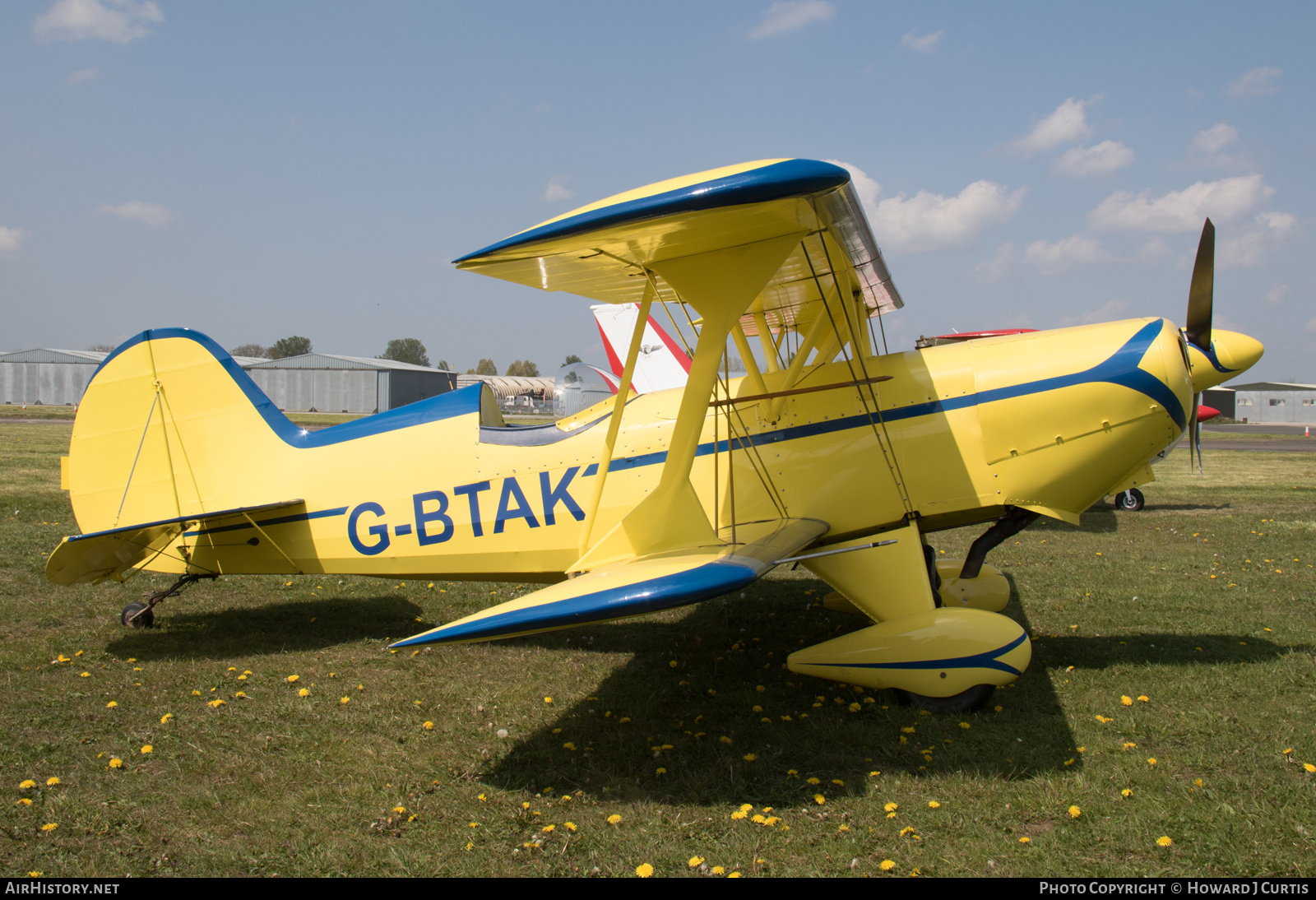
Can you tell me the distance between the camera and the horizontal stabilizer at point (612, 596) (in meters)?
3.33

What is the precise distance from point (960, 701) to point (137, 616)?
5819 mm

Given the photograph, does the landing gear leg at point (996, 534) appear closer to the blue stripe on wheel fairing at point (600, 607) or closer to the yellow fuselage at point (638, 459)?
the yellow fuselage at point (638, 459)

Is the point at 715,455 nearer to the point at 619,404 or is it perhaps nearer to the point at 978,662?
the point at 619,404

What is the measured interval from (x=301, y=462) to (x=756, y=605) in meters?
4.16

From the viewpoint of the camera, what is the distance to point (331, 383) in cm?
6284

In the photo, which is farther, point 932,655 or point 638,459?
point 638,459

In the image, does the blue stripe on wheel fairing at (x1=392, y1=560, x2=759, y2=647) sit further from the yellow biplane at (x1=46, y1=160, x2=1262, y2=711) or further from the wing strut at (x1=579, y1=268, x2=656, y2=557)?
the wing strut at (x1=579, y1=268, x2=656, y2=557)

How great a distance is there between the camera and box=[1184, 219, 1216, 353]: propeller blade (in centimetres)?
518

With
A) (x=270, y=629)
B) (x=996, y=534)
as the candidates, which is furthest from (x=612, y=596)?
(x=270, y=629)

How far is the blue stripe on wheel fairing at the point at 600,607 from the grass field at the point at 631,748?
32.7 inches

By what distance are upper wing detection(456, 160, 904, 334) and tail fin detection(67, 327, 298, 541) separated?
8.95 ft

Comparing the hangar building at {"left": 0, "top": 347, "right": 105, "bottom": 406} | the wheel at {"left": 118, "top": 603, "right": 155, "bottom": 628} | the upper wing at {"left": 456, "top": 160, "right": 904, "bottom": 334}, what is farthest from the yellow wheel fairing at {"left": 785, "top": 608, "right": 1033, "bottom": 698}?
the hangar building at {"left": 0, "top": 347, "right": 105, "bottom": 406}

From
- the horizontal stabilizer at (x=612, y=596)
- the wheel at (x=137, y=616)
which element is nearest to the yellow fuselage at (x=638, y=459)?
the wheel at (x=137, y=616)
